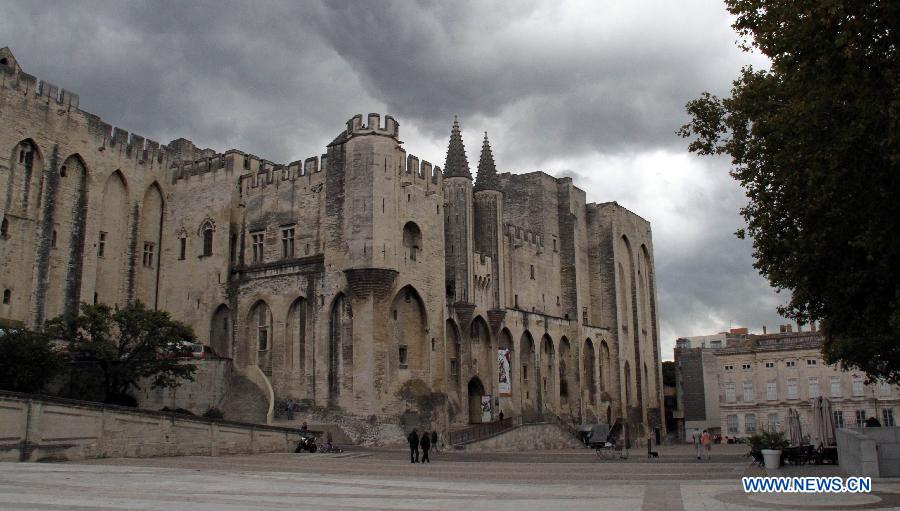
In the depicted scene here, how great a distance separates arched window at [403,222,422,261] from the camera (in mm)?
39781

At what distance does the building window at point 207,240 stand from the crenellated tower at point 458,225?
40.8 ft

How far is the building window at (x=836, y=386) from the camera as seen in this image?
59531 mm

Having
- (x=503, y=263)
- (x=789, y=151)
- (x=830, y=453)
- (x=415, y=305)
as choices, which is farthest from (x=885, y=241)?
(x=503, y=263)

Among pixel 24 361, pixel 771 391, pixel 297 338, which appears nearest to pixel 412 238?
pixel 297 338

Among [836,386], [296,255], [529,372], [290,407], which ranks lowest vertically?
[290,407]

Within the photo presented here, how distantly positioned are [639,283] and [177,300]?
35.7 metres

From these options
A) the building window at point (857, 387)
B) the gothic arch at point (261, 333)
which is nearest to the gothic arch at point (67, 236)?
the gothic arch at point (261, 333)

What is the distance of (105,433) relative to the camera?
23.5 meters

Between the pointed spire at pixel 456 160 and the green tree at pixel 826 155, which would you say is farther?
the pointed spire at pixel 456 160

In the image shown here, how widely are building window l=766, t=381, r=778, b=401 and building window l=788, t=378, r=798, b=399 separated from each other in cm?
94

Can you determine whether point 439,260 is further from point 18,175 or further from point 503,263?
point 18,175

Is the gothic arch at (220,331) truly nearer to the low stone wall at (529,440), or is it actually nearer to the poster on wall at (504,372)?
the low stone wall at (529,440)

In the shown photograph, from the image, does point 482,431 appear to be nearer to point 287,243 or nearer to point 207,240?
point 287,243

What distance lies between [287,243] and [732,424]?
1582 inches
